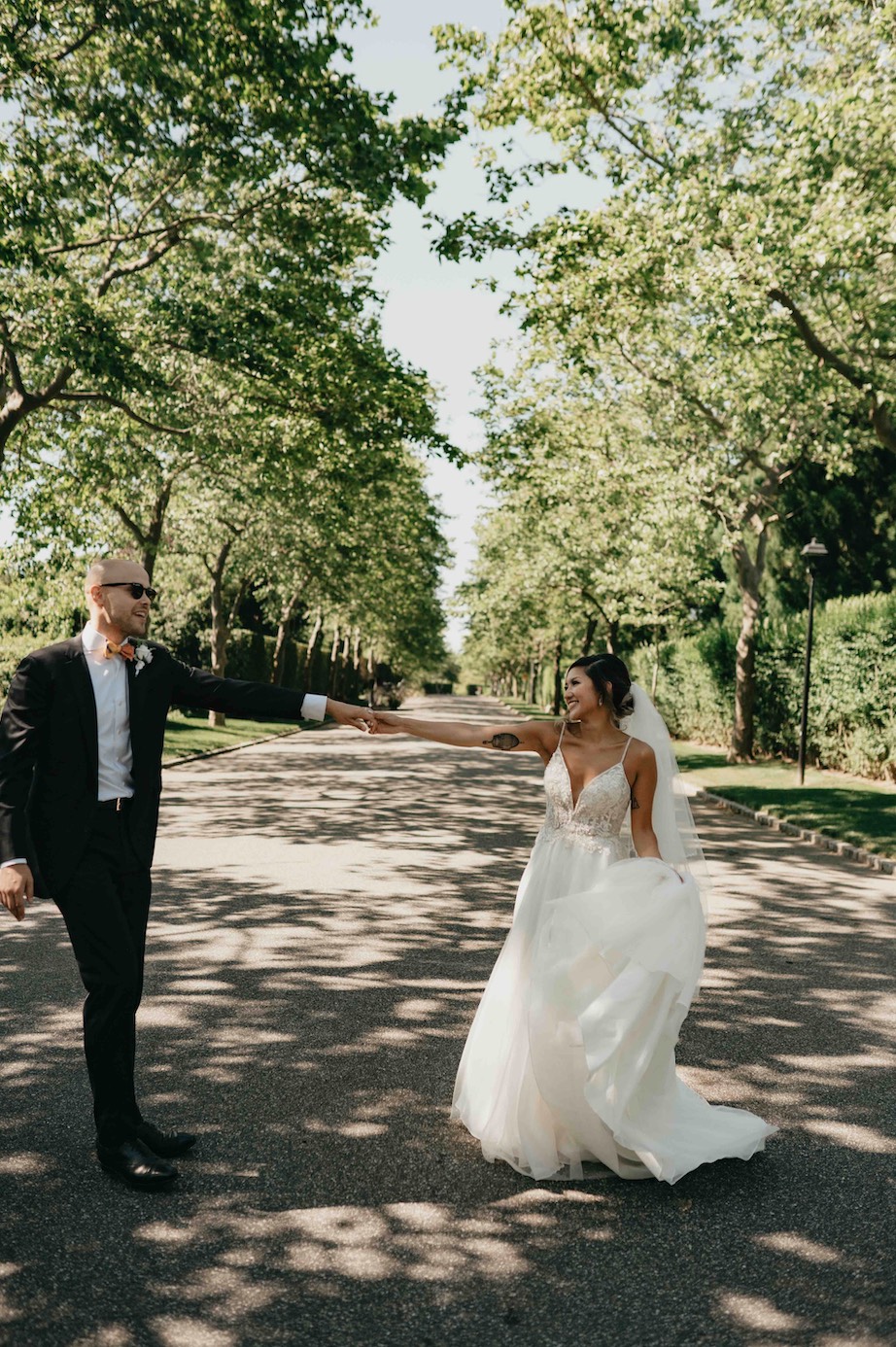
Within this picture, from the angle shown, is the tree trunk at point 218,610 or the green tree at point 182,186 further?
the tree trunk at point 218,610

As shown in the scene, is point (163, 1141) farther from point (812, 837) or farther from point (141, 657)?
point (812, 837)

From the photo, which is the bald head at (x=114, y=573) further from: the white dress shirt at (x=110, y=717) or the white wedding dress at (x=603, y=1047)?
the white wedding dress at (x=603, y=1047)

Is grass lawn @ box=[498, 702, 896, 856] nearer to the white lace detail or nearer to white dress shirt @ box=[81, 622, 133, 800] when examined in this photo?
the white lace detail

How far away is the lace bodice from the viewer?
15.1 feet

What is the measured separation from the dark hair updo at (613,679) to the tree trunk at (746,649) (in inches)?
808

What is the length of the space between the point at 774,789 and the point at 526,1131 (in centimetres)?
1639

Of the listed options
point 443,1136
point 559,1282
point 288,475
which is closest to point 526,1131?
point 443,1136

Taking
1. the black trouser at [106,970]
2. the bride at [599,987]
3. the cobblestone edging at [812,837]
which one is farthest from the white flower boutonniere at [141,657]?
the cobblestone edging at [812,837]

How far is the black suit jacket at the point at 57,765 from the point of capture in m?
3.95

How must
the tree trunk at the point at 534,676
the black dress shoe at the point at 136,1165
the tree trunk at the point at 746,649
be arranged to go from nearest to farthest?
the black dress shoe at the point at 136,1165
the tree trunk at the point at 746,649
the tree trunk at the point at 534,676

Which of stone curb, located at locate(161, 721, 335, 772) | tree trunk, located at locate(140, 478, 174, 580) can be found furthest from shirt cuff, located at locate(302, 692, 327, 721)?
tree trunk, located at locate(140, 478, 174, 580)

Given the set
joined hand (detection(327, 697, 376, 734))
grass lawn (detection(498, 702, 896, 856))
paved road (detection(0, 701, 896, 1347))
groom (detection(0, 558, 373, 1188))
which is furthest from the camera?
grass lawn (detection(498, 702, 896, 856))

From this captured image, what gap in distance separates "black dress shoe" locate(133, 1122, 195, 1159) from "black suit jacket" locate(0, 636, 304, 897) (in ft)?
3.10

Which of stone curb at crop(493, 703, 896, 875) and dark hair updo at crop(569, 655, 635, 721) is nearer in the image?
dark hair updo at crop(569, 655, 635, 721)
